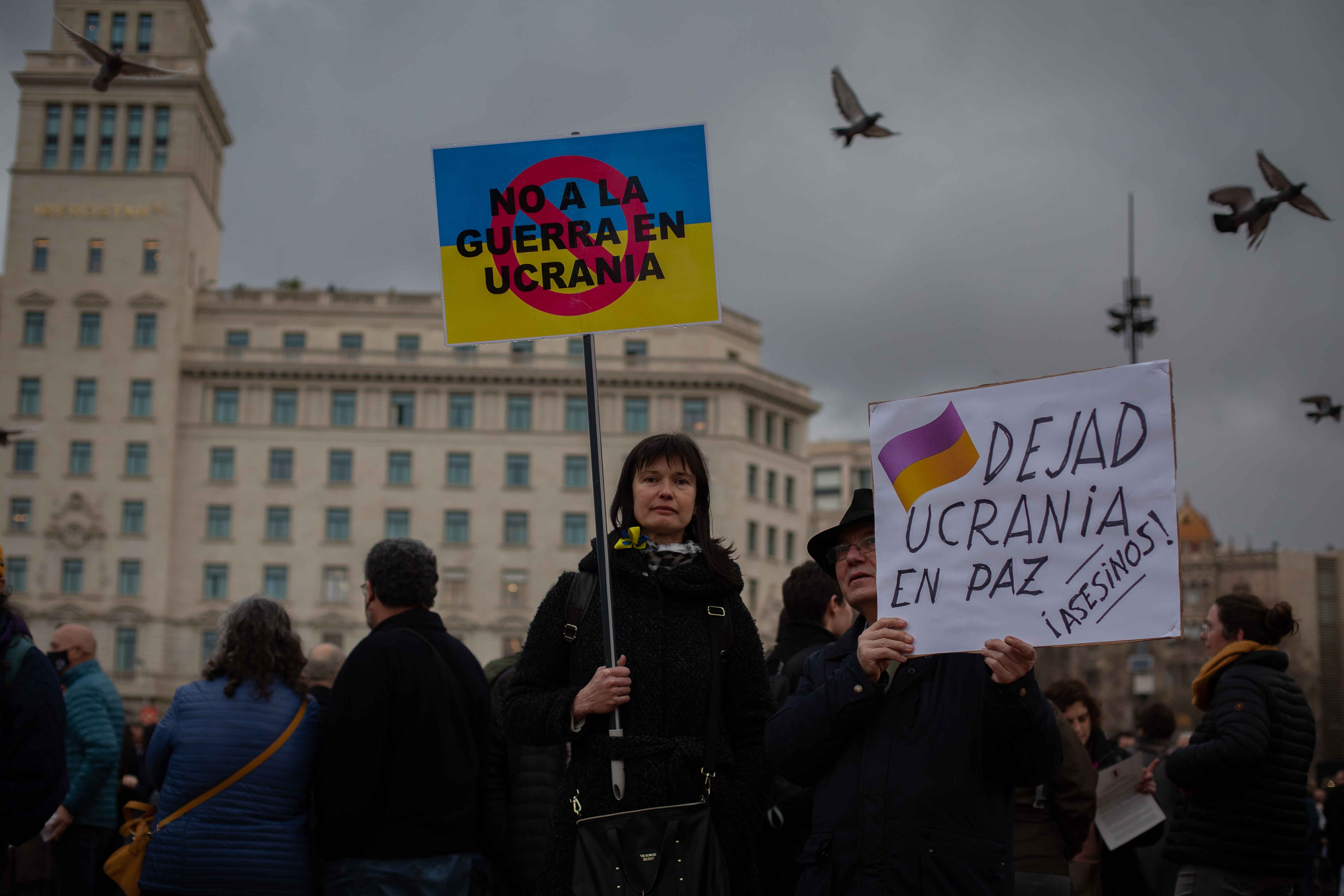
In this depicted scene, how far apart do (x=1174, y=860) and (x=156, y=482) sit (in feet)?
190

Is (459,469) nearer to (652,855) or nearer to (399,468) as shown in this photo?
(399,468)

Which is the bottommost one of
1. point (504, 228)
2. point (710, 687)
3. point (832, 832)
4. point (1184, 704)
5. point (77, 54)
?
point (1184, 704)

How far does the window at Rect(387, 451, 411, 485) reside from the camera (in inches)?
2363

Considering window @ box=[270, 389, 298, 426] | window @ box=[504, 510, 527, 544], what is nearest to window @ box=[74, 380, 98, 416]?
window @ box=[270, 389, 298, 426]

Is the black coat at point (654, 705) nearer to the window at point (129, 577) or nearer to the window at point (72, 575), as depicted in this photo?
the window at point (129, 577)

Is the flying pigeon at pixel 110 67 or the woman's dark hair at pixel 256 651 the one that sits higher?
the flying pigeon at pixel 110 67

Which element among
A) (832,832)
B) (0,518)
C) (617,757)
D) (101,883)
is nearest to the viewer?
(832,832)

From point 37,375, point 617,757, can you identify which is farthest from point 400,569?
point 37,375

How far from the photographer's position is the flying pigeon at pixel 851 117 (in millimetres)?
14492

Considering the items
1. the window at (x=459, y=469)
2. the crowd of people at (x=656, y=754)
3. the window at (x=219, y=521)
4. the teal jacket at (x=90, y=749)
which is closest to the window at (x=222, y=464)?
the window at (x=219, y=521)

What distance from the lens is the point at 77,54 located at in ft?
202

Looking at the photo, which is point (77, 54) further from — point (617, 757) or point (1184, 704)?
point (1184, 704)

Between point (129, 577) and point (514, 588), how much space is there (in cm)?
1689

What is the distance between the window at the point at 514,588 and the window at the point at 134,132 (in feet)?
85.9
